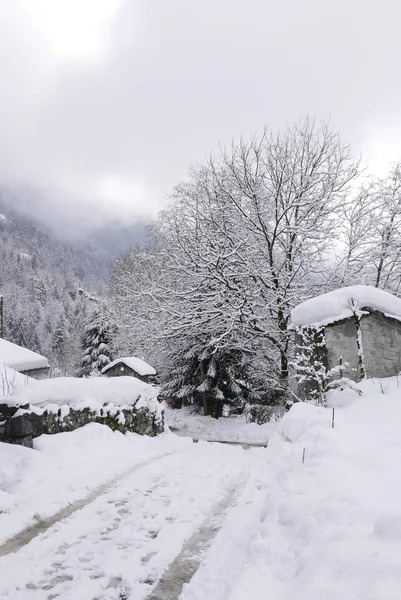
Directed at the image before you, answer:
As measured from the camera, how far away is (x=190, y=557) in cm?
381

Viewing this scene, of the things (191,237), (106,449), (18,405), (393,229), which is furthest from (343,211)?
(18,405)

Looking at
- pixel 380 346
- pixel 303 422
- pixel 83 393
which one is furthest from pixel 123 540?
pixel 380 346

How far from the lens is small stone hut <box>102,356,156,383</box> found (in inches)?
1174

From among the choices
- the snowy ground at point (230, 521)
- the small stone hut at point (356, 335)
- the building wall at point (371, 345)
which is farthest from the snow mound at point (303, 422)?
the building wall at point (371, 345)

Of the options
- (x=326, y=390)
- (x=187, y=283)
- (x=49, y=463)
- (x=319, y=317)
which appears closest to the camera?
(x=49, y=463)

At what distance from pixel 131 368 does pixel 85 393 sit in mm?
21079

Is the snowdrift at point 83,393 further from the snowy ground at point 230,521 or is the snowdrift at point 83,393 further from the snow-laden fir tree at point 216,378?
the snow-laden fir tree at point 216,378

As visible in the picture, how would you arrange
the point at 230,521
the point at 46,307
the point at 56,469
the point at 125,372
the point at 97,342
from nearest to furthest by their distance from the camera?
the point at 230,521 < the point at 56,469 < the point at 125,372 < the point at 97,342 < the point at 46,307

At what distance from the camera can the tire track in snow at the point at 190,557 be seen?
10.5 ft

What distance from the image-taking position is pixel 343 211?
15.8 metres

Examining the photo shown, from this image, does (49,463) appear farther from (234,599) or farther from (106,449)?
(234,599)

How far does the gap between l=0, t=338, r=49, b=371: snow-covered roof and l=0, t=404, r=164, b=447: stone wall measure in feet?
35.2

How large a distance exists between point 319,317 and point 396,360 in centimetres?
201

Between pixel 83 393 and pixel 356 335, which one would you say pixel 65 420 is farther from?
pixel 356 335
